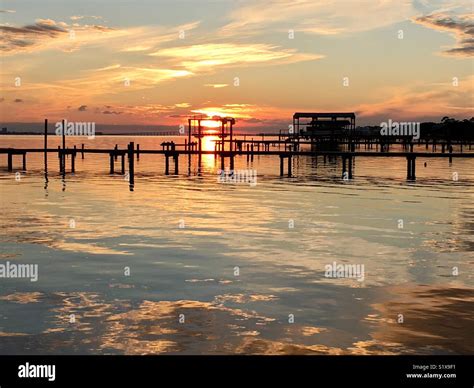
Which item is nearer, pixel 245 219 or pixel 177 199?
pixel 245 219

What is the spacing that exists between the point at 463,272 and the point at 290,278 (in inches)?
174

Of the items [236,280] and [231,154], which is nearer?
[236,280]

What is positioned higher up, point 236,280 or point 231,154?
point 231,154

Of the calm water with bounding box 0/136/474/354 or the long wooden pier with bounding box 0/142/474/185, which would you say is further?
the long wooden pier with bounding box 0/142/474/185

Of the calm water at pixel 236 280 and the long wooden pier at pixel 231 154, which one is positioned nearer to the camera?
the calm water at pixel 236 280

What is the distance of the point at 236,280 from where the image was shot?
52.7 feet

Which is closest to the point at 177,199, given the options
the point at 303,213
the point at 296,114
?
the point at 303,213

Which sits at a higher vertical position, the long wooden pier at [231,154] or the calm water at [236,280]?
the long wooden pier at [231,154]

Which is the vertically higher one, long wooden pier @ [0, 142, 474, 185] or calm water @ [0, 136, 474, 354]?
long wooden pier @ [0, 142, 474, 185]

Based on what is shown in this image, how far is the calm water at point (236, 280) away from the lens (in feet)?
37.0

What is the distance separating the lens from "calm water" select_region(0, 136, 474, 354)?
37.0ft
